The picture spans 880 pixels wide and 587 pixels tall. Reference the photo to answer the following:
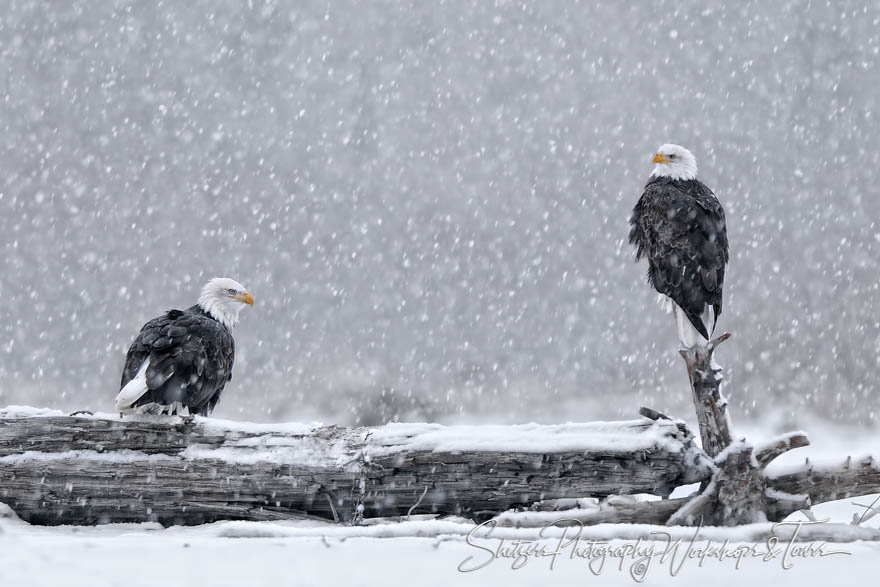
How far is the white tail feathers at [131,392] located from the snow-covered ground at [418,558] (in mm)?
1181

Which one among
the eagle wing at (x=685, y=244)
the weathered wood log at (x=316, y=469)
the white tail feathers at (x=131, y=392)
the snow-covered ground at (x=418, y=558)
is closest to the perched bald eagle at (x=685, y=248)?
the eagle wing at (x=685, y=244)

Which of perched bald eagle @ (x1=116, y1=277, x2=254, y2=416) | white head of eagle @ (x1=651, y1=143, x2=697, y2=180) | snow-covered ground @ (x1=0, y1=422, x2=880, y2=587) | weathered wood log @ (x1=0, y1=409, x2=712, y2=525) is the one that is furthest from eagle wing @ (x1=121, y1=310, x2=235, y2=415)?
white head of eagle @ (x1=651, y1=143, x2=697, y2=180)

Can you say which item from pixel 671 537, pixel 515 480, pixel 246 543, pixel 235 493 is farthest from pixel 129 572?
pixel 671 537

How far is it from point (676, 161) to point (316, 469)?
4.51 m

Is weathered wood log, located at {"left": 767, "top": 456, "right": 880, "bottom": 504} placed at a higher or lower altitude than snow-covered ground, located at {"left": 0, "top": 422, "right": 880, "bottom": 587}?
higher

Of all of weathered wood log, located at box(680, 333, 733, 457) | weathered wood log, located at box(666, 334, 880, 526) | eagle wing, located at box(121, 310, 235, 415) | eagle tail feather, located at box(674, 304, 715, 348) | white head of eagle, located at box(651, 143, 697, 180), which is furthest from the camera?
white head of eagle, located at box(651, 143, 697, 180)

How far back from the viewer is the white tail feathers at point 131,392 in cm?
498

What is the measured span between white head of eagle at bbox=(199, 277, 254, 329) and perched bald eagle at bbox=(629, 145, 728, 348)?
11.5ft

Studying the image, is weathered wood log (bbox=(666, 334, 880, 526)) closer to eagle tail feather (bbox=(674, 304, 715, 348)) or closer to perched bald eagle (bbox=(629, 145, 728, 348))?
perched bald eagle (bbox=(629, 145, 728, 348))

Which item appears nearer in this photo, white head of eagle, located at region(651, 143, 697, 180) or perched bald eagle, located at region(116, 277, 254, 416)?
perched bald eagle, located at region(116, 277, 254, 416)

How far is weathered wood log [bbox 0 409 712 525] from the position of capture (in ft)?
14.6

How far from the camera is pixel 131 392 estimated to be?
5.02 metres

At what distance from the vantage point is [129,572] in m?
3.17

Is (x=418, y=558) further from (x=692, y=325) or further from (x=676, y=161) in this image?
(x=676, y=161)
